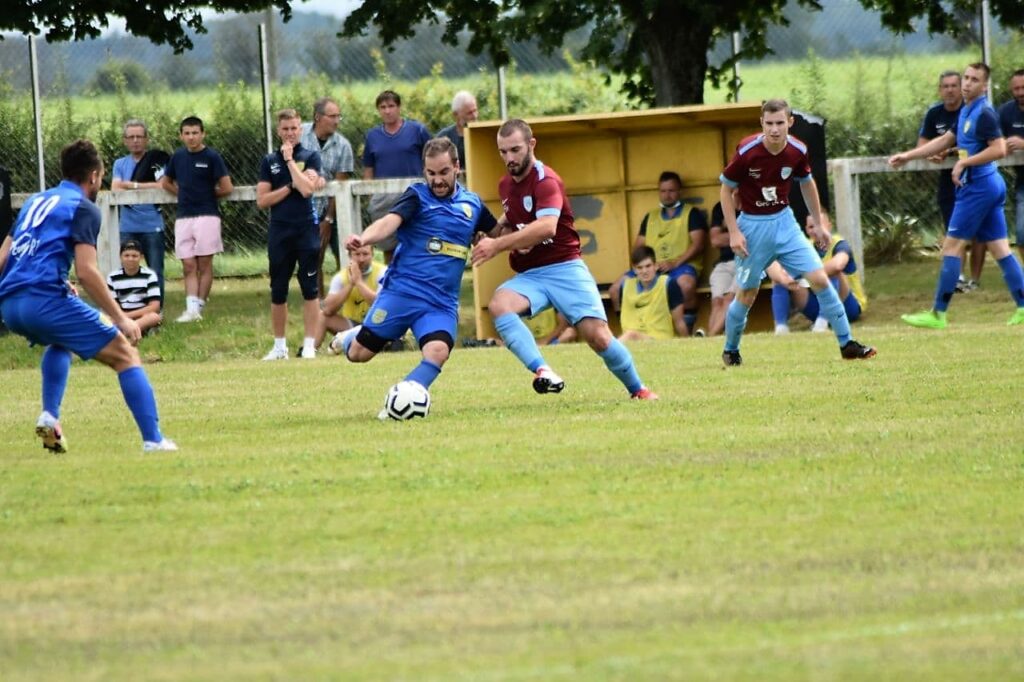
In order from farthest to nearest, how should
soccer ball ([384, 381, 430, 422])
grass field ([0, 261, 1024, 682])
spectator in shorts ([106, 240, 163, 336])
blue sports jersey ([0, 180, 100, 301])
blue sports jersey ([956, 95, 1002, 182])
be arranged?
spectator in shorts ([106, 240, 163, 336])
blue sports jersey ([956, 95, 1002, 182])
soccer ball ([384, 381, 430, 422])
blue sports jersey ([0, 180, 100, 301])
grass field ([0, 261, 1024, 682])

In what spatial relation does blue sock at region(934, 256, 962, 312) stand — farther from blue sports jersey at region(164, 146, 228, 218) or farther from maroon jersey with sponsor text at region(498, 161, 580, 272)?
blue sports jersey at region(164, 146, 228, 218)

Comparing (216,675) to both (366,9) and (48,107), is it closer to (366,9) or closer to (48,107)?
(366,9)

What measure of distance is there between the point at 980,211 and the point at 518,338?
6634 millimetres

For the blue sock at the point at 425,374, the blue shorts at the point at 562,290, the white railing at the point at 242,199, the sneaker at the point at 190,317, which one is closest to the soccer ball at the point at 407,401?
the blue sock at the point at 425,374

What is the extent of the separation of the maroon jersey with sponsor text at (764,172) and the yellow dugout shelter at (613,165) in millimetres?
5824

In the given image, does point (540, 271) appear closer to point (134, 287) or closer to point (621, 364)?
point (621, 364)

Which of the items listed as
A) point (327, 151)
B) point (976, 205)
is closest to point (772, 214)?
point (976, 205)

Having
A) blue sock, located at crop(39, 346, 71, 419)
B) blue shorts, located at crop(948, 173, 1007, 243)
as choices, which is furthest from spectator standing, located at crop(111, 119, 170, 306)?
blue sock, located at crop(39, 346, 71, 419)

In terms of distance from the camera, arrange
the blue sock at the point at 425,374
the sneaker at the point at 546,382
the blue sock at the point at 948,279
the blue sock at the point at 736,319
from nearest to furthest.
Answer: the blue sock at the point at 425,374
the sneaker at the point at 546,382
the blue sock at the point at 736,319
the blue sock at the point at 948,279

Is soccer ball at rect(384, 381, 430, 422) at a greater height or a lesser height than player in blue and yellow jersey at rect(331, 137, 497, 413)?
lesser

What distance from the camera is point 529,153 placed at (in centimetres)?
1160

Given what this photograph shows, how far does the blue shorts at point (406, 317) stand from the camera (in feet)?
37.4

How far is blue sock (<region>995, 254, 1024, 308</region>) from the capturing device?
54.6ft

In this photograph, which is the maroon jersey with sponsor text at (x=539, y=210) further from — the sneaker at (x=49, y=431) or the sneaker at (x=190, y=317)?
the sneaker at (x=190, y=317)
